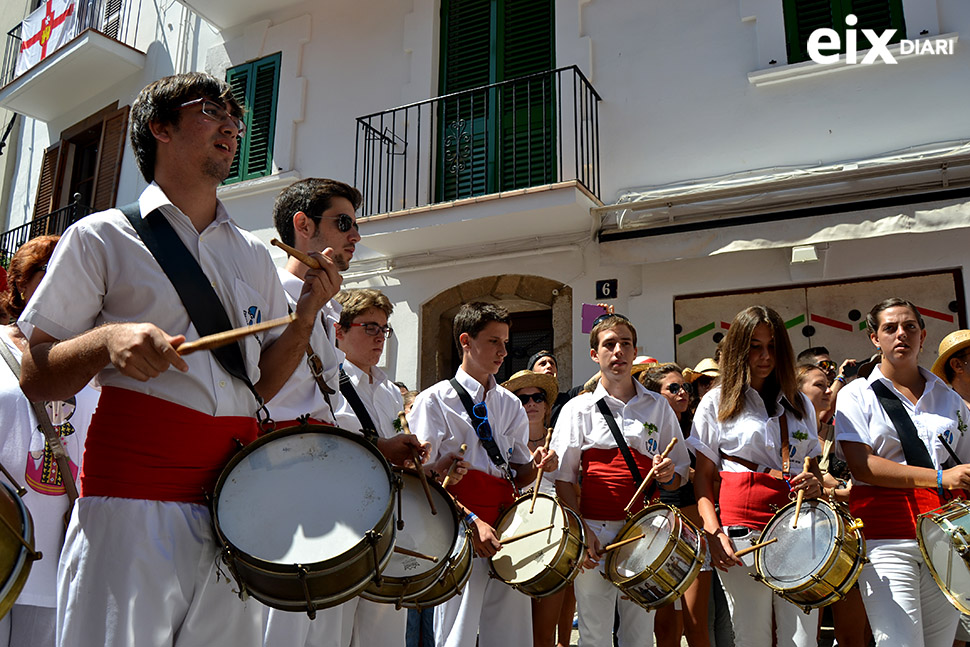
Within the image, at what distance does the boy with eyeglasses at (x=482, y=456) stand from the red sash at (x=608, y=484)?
38 centimetres

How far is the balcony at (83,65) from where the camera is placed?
13.7 meters

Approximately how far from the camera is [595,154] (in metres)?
9.46

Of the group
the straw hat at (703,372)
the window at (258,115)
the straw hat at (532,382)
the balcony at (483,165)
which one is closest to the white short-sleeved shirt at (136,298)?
the straw hat at (532,382)

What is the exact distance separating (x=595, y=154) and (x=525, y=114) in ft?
4.15

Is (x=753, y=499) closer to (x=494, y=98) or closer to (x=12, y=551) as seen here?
(x=12, y=551)

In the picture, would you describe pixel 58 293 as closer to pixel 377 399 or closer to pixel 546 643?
pixel 377 399

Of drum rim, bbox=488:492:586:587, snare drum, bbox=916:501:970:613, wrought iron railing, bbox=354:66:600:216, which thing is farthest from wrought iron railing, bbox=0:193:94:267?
snare drum, bbox=916:501:970:613

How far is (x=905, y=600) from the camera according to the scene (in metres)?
4.01

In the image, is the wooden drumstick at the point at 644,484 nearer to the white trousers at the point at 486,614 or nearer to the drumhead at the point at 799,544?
the drumhead at the point at 799,544

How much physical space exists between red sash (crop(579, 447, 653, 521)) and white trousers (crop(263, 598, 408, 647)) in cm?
139

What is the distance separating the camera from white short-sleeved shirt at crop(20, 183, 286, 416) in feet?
6.34

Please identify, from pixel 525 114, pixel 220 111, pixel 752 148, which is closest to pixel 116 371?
pixel 220 111

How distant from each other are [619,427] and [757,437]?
825 mm

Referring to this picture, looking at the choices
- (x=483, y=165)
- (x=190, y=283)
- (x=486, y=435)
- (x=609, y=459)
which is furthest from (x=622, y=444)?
(x=483, y=165)
